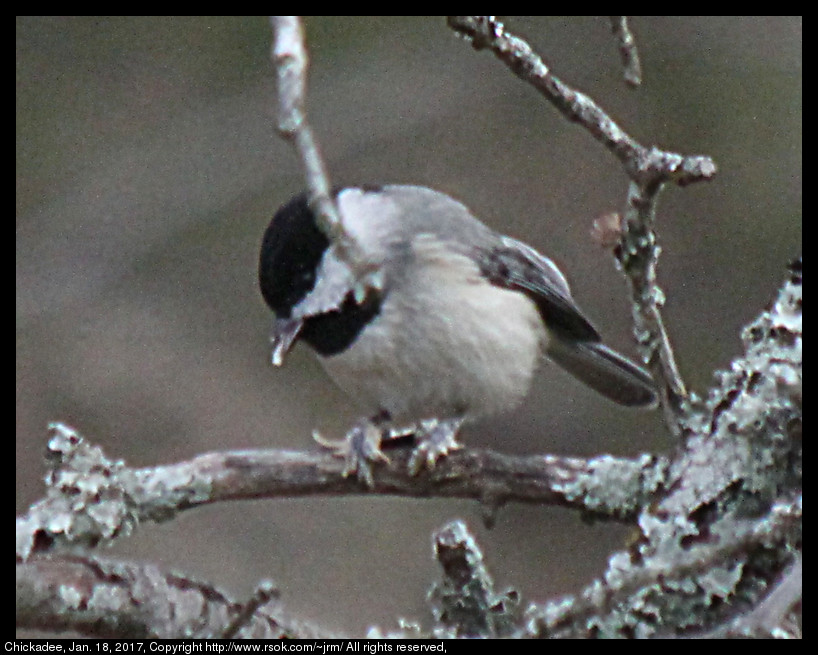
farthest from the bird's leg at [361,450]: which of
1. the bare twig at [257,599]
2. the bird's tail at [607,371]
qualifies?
the bird's tail at [607,371]

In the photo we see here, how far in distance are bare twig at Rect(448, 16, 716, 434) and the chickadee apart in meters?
0.47

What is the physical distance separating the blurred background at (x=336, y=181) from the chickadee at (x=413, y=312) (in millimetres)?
1424

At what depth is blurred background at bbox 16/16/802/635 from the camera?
3.68m

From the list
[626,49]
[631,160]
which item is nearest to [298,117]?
[626,49]

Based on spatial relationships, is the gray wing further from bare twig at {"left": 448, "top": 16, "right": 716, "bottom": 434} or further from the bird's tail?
bare twig at {"left": 448, "top": 16, "right": 716, "bottom": 434}

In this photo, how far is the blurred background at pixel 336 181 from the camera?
12.1 ft

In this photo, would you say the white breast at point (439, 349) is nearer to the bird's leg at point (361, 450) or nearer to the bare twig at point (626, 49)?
the bird's leg at point (361, 450)

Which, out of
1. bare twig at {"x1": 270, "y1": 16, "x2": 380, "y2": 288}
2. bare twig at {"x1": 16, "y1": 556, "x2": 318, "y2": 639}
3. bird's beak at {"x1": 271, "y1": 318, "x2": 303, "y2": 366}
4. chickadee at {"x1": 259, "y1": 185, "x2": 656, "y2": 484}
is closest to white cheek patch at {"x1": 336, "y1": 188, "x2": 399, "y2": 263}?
chickadee at {"x1": 259, "y1": 185, "x2": 656, "y2": 484}

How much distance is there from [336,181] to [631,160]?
88.1 inches

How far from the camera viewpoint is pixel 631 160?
1.44 meters

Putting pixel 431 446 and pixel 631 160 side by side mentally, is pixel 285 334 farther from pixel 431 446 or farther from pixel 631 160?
pixel 631 160

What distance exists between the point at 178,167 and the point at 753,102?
202 cm

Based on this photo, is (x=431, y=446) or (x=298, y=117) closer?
(x=298, y=117)

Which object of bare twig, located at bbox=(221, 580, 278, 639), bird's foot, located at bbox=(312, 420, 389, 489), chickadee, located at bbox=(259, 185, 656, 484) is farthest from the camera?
chickadee, located at bbox=(259, 185, 656, 484)
